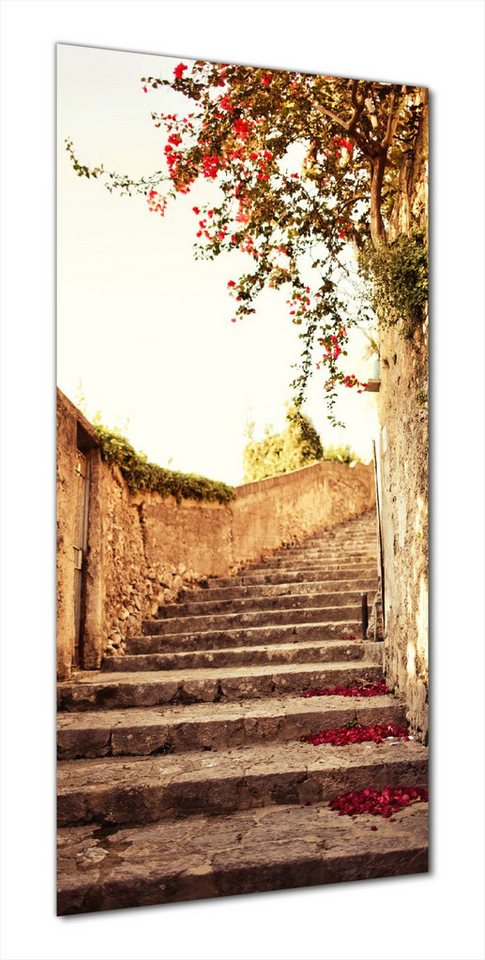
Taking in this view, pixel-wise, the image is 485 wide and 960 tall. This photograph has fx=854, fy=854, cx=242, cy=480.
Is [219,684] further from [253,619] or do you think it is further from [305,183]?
[305,183]

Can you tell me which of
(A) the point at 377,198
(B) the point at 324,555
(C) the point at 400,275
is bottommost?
(B) the point at 324,555

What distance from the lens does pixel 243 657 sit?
4.84 meters

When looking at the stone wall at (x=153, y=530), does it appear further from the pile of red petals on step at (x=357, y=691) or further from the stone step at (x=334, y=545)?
the pile of red petals on step at (x=357, y=691)

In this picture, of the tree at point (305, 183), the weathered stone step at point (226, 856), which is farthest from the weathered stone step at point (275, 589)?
the weathered stone step at point (226, 856)

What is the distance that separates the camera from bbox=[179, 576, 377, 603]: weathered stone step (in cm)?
574

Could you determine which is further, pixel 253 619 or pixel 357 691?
pixel 253 619

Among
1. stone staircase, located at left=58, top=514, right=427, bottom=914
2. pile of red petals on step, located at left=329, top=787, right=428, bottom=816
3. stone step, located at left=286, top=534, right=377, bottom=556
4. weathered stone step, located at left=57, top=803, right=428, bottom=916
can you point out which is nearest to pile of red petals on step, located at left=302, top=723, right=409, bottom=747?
stone staircase, located at left=58, top=514, right=427, bottom=914

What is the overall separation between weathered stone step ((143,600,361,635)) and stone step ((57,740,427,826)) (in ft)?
5.66

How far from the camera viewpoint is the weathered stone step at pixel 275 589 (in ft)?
18.8

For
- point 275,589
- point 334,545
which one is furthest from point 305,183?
point 334,545

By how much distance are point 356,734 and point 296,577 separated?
2687 mm

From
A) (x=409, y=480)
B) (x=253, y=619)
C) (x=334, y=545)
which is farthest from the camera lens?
(x=334, y=545)

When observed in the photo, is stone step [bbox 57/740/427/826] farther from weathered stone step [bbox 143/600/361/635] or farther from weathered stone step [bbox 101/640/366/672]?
weathered stone step [bbox 143/600/361/635]

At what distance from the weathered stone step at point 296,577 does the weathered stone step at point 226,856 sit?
2.51 meters
